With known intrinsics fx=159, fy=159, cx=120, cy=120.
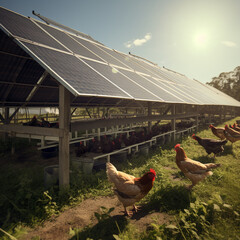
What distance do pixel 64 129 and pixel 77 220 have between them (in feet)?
7.23

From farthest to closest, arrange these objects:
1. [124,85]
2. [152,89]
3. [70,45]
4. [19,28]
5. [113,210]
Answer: [152,89] < [70,45] < [124,85] < [19,28] < [113,210]

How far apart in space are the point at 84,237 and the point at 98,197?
1.50 m

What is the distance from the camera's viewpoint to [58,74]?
381cm

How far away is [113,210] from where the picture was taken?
3.86 metres

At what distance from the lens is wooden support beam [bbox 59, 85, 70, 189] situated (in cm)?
427

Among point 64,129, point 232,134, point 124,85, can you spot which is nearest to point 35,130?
point 64,129

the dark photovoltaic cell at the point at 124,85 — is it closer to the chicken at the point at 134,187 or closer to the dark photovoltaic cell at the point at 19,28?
the dark photovoltaic cell at the point at 19,28

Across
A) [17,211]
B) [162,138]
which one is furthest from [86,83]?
[162,138]

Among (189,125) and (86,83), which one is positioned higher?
(86,83)

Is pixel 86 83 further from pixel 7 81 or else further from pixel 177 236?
pixel 7 81

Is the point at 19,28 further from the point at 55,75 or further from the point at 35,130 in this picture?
the point at 35,130

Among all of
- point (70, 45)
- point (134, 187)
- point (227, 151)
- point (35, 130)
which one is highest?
point (70, 45)

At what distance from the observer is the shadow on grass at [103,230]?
10.0 ft

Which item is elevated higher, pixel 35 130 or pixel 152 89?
pixel 152 89
